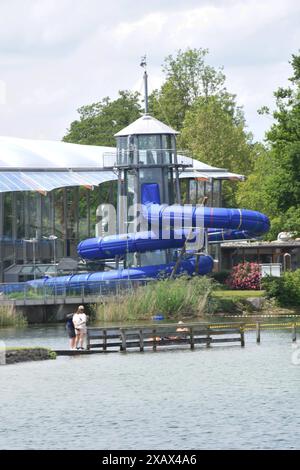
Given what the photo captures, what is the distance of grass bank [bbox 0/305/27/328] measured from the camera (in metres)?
70.6

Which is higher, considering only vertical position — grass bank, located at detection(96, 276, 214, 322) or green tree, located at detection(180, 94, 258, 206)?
green tree, located at detection(180, 94, 258, 206)

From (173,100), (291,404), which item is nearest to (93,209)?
(173,100)

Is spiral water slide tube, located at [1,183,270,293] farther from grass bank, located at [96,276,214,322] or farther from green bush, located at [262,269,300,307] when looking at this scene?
green bush, located at [262,269,300,307]

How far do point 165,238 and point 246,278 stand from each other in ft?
33.5

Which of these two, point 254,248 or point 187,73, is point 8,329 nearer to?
point 254,248

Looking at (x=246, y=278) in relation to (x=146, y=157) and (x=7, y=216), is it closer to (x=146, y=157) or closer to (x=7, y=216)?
(x=146, y=157)

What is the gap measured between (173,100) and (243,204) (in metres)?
15.8

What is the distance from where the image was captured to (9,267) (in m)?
86.7

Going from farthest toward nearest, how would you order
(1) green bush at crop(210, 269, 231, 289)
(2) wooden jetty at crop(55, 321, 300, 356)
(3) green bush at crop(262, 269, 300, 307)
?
(1) green bush at crop(210, 269, 231, 289)
(3) green bush at crop(262, 269, 300, 307)
(2) wooden jetty at crop(55, 321, 300, 356)

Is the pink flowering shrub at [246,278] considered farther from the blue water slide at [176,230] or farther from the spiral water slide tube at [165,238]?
the spiral water slide tube at [165,238]

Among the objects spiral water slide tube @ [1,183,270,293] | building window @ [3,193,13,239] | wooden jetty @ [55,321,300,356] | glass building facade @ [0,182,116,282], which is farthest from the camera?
building window @ [3,193,13,239]

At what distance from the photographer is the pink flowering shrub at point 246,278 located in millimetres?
86312

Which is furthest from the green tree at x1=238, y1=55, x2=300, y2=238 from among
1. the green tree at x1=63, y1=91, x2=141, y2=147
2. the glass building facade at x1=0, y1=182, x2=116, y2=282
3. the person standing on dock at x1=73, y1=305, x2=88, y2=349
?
the green tree at x1=63, y1=91, x2=141, y2=147

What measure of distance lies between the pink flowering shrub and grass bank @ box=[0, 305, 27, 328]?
18.5 m
